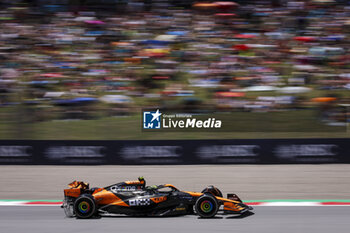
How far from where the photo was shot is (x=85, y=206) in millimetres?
8297

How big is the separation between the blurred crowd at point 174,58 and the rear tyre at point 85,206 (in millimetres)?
5138

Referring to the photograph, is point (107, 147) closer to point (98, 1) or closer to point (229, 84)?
point (229, 84)

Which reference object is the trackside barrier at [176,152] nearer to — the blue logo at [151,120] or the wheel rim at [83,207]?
the blue logo at [151,120]

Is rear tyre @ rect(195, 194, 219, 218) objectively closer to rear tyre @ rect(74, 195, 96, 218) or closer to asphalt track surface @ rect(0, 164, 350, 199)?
rear tyre @ rect(74, 195, 96, 218)

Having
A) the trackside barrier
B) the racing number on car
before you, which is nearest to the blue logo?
the trackside barrier

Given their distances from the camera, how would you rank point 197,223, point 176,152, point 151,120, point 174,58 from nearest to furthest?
point 197,223 < point 176,152 < point 151,120 < point 174,58

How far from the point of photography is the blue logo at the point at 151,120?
12.9m

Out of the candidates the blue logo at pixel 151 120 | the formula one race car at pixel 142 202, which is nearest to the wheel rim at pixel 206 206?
the formula one race car at pixel 142 202

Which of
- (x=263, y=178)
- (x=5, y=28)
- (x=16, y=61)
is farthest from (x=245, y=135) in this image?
(x=5, y=28)

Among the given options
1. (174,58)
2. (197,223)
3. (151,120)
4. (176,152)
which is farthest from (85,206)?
(174,58)

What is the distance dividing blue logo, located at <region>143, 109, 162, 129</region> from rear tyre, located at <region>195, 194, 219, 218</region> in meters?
5.02

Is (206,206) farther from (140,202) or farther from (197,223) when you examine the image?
(140,202)

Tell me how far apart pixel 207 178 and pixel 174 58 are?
5054 millimetres

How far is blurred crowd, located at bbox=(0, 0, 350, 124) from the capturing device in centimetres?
1338
